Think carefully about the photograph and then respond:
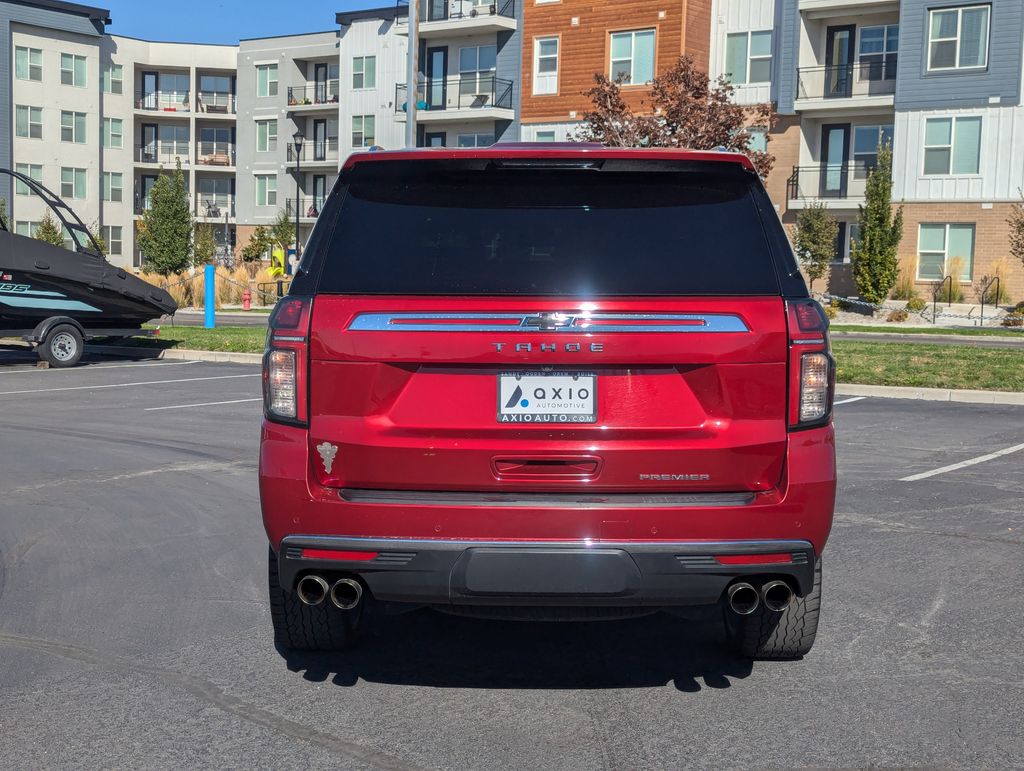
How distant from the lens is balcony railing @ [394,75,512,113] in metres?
53.0

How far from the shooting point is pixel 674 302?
4398mm

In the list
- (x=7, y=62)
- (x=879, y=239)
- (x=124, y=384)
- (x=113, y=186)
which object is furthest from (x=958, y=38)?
(x=113, y=186)

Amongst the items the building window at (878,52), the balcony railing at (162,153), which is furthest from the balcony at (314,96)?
the building window at (878,52)

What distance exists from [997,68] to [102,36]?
53.8 m

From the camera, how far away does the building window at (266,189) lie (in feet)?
238

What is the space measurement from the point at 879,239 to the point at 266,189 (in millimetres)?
42803

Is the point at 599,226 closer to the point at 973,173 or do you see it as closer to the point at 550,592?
the point at 550,592

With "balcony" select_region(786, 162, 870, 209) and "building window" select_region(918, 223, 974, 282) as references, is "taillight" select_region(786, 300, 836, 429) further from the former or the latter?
"balcony" select_region(786, 162, 870, 209)

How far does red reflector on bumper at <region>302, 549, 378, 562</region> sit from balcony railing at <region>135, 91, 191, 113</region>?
78.9m

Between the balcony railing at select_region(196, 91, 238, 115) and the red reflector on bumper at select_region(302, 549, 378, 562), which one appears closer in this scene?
the red reflector on bumper at select_region(302, 549, 378, 562)

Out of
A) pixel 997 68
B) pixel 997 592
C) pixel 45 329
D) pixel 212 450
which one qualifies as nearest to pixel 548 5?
pixel 997 68

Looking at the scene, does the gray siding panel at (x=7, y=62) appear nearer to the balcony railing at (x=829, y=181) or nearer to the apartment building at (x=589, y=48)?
the apartment building at (x=589, y=48)

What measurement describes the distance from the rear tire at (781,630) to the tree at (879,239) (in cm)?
3578

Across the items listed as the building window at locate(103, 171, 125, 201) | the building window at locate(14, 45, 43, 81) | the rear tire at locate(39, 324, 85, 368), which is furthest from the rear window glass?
the building window at locate(103, 171, 125, 201)
